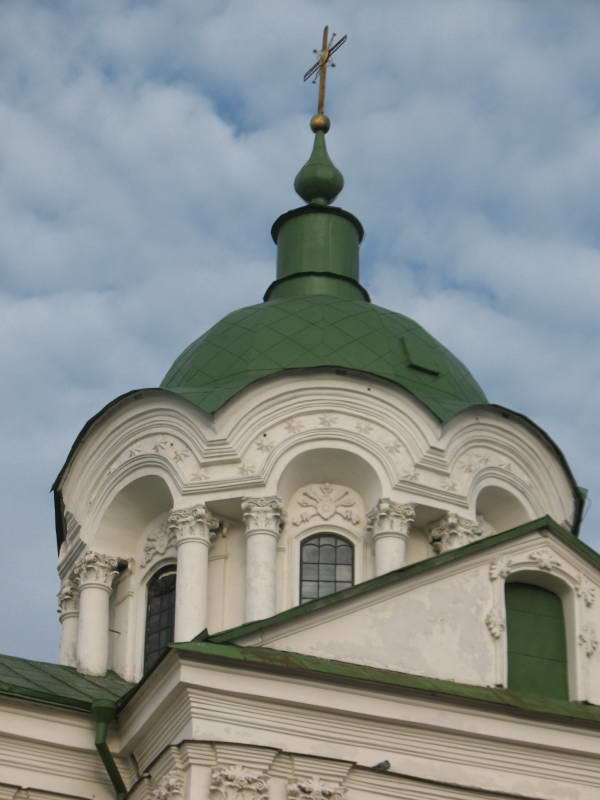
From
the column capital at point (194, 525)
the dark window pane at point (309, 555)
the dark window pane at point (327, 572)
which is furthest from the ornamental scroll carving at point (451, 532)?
the column capital at point (194, 525)

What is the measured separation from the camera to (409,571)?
15.3m

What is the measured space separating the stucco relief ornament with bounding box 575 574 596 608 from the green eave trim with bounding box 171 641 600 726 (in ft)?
3.68

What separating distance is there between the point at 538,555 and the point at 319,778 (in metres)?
3.17

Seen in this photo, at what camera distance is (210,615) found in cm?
1878

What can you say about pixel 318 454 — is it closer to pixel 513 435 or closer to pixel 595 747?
pixel 513 435

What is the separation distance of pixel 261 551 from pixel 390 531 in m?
1.39

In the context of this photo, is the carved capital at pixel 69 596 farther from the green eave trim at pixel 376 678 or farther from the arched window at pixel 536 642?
the arched window at pixel 536 642

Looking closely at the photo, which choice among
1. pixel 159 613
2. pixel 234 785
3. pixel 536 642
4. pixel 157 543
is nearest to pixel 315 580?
pixel 159 613

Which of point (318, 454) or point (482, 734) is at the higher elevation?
point (318, 454)

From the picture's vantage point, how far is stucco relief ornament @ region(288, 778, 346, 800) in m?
14.0

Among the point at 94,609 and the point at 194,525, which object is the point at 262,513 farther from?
the point at 94,609

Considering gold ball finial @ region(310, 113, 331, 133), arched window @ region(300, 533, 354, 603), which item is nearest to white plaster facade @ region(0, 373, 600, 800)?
arched window @ region(300, 533, 354, 603)

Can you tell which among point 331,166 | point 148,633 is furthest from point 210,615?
point 331,166

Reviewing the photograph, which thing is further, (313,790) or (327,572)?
(327,572)
